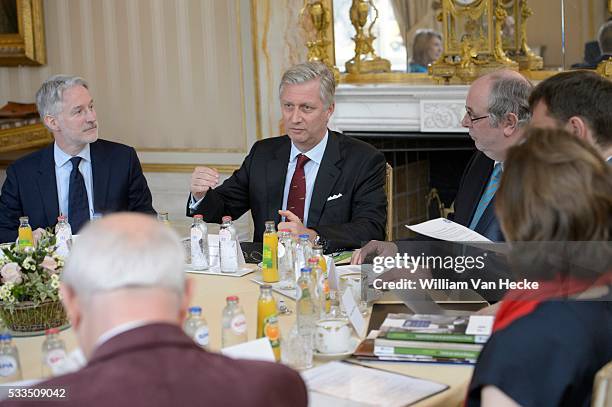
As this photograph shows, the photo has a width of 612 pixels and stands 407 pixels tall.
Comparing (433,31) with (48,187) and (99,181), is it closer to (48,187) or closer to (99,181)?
(99,181)

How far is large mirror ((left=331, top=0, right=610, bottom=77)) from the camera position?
5.87 metres

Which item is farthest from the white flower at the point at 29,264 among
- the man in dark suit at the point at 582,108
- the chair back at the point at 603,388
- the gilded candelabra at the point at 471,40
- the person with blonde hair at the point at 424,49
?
the person with blonde hair at the point at 424,49

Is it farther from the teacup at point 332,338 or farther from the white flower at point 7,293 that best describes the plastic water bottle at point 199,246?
the teacup at point 332,338

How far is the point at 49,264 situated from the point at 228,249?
0.65 meters

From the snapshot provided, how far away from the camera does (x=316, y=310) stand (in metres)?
2.63

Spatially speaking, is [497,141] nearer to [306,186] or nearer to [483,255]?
[483,255]

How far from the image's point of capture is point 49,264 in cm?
282

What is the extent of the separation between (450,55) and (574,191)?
4.36 m

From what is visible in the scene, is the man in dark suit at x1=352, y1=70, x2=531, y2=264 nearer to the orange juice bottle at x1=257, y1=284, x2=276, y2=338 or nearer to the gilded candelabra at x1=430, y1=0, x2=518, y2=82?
the orange juice bottle at x1=257, y1=284, x2=276, y2=338

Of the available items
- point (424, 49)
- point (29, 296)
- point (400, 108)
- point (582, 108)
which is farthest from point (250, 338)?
point (424, 49)

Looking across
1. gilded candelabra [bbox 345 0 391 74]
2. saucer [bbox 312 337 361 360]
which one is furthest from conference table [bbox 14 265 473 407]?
gilded candelabra [bbox 345 0 391 74]

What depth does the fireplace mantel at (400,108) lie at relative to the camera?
224 inches

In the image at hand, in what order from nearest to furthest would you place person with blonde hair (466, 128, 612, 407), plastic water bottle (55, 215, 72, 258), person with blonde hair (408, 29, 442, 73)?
person with blonde hair (466, 128, 612, 407), plastic water bottle (55, 215, 72, 258), person with blonde hair (408, 29, 442, 73)

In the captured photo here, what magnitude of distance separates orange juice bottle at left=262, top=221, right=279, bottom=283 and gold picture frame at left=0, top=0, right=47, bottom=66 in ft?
14.4
